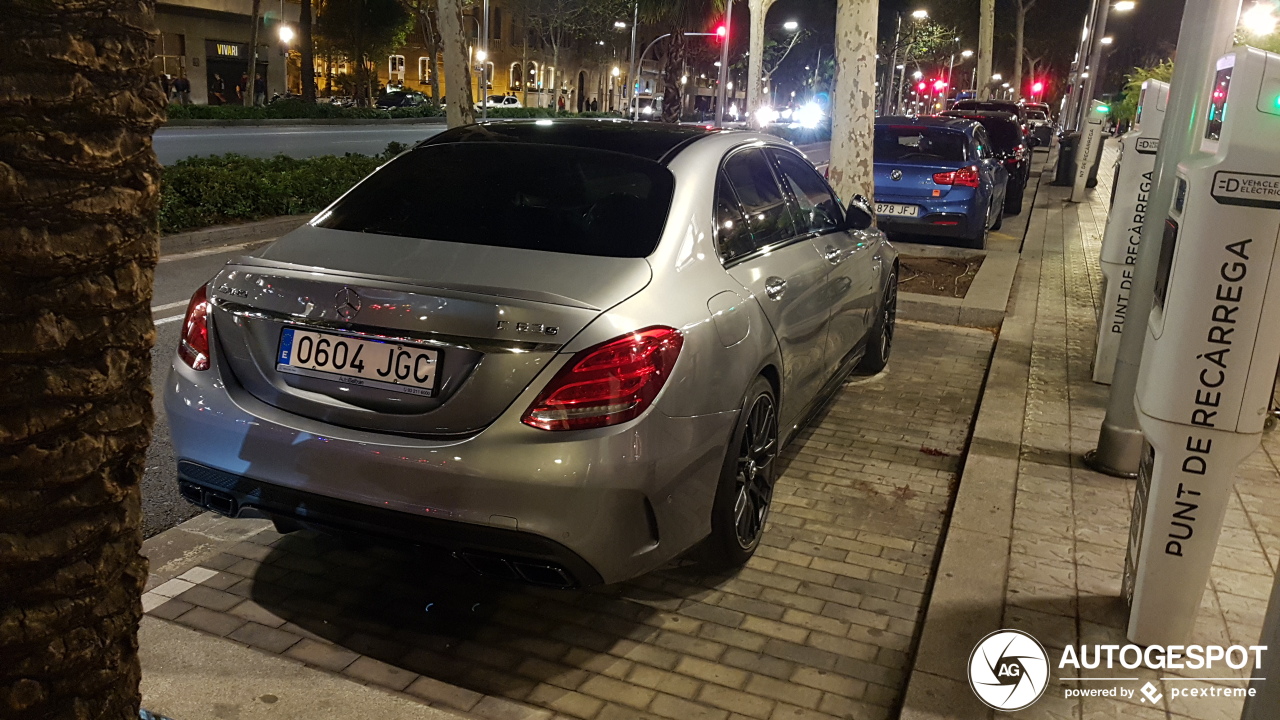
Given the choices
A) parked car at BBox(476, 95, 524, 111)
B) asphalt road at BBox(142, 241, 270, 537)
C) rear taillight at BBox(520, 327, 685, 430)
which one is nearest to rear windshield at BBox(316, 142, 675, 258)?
rear taillight at BBox(520, 327, 685, 430)

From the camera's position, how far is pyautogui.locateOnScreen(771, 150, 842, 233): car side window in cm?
514

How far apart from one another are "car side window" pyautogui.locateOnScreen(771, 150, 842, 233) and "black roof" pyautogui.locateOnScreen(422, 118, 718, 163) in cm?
73

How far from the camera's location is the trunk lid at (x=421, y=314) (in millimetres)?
3049

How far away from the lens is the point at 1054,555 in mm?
4199

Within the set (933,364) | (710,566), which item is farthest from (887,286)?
(710,566)

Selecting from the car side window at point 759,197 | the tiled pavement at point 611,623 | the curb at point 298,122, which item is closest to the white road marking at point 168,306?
the tiled pavement at point 611,623

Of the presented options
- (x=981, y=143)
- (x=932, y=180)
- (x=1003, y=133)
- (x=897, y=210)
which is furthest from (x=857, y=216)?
(x=1003, y=133)

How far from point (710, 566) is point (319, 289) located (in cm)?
183

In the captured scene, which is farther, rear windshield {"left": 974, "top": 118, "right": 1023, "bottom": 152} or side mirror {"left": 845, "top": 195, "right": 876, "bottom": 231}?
rear windshield {"left": 974, "top": 118, "right": 1023, "bottom": 152}

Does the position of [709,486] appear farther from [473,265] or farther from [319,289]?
[319,289]

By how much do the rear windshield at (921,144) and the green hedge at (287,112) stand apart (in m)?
24.4

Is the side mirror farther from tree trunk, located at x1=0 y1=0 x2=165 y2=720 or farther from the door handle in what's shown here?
tree trunk, located at x1=0 y1=0 x2=165 y2=720

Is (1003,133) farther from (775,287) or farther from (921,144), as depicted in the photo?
(775,287)

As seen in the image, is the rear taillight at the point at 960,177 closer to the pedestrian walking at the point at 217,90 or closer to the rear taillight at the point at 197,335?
the rear taillight at the point at 197,335
